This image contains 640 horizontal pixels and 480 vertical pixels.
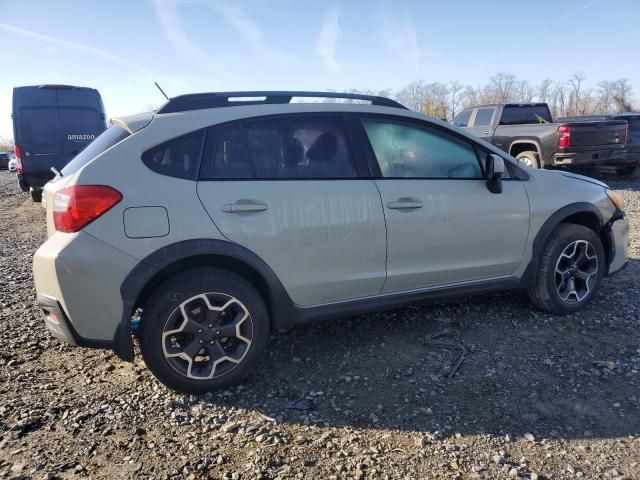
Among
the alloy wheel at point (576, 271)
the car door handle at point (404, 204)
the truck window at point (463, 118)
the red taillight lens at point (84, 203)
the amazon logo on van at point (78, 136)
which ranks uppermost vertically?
the amazon logo on van at point (78, 136)

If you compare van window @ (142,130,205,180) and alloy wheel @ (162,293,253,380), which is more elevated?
van window @ (142,130,205,180)

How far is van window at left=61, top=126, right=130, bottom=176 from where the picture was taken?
2977 mm

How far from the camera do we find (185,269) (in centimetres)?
299

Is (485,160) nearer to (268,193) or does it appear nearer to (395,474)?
(268,193)

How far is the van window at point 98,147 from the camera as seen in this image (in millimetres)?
2977

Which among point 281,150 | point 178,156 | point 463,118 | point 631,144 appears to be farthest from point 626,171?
point 178,156

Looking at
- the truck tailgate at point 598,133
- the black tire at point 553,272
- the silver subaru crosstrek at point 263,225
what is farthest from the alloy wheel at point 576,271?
the truck tailgate at point 598,133

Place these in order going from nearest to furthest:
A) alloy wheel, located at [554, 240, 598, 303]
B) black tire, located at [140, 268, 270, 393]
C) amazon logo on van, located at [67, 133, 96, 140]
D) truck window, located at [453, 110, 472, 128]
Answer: black tire, located at [140, 268, 270, 393] < alloy wheel, located at [554, 240, 598, 303] < amazon logo on van, located at [67, 133, 96, 140] < truck window, located at [453, 110, 472, 128]

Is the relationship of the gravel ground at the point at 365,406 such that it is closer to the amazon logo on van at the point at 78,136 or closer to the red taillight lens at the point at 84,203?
the red taillight lens at the point at 84,203

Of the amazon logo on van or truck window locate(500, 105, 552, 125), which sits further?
truck window locate(500, 105, 552, 125)

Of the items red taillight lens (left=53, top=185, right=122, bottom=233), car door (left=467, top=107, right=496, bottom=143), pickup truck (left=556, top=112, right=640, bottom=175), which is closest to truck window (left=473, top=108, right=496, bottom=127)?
car door (left=467, top=107, right=496, bottom=143)

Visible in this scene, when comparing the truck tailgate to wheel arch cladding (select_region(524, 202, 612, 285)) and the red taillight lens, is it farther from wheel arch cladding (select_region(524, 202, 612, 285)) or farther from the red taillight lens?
the red taillight lens

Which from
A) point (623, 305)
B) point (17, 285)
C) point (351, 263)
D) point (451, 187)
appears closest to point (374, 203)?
point (351, 263)

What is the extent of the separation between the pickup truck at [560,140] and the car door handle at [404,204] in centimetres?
845
